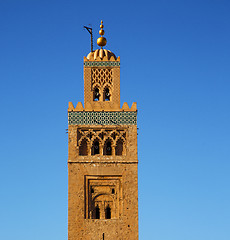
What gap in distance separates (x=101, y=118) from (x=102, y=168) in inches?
76.7

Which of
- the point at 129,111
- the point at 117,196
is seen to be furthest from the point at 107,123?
the point at 117,196

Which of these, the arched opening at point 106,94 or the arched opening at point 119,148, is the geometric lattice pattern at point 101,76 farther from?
the arched opening at point 119,148

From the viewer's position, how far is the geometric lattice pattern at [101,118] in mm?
29422

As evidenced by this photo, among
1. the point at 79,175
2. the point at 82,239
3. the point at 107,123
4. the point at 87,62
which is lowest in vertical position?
the point at 82,239

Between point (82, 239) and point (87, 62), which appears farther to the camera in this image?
point (87, 62)

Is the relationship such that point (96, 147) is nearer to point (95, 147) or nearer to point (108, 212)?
point (95, 147)

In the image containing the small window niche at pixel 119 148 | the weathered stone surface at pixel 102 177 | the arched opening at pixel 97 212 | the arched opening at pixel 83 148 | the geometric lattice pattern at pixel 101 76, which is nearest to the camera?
the weathered stone surface at pixel 102 177

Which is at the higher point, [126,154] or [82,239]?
[126,154]

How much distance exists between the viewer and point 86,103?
97.7ft

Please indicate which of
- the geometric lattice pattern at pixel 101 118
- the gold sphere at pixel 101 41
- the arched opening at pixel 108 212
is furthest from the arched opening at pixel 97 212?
the gold sphere at pixel 101 41

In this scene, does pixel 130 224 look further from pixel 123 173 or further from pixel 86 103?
pixel 86 103

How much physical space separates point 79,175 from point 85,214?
148 cm

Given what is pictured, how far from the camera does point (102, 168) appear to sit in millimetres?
29000

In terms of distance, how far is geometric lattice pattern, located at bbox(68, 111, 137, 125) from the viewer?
29.4 metres
